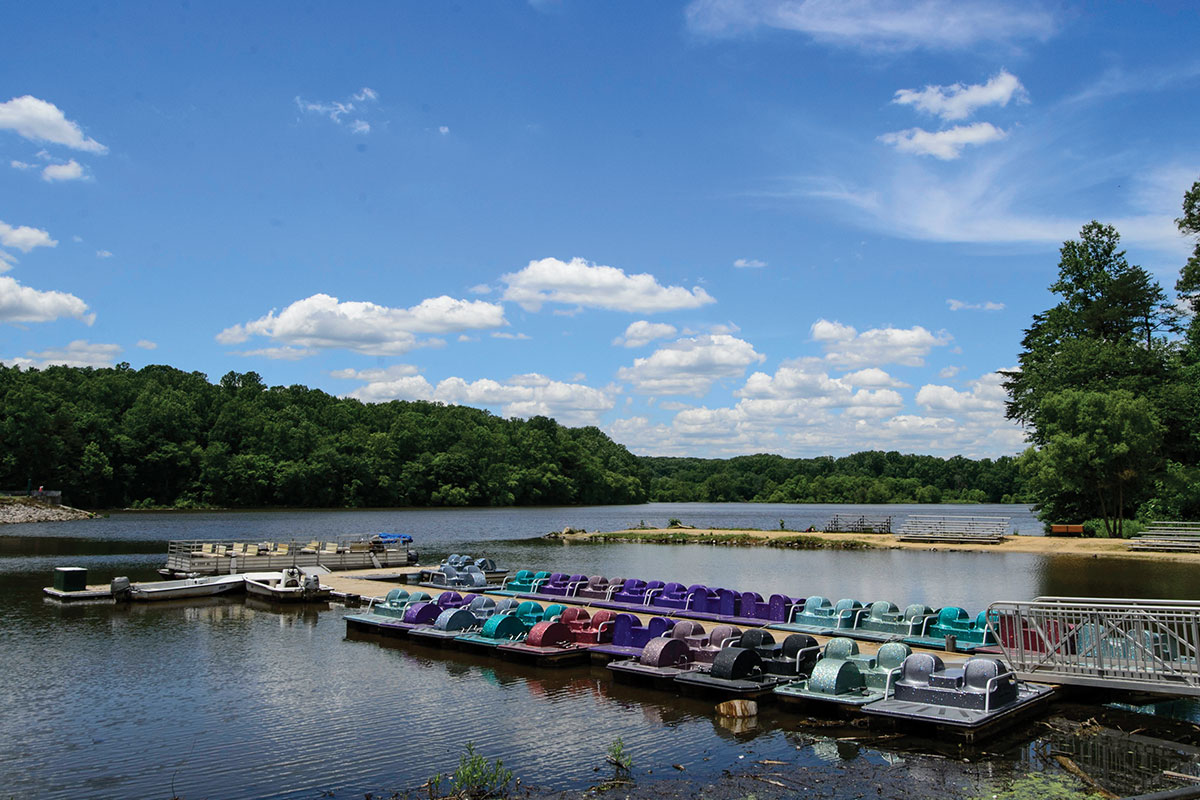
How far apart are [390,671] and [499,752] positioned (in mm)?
6635

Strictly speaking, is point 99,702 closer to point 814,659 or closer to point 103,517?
point 814,659

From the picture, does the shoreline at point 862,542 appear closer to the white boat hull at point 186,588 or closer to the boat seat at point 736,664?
the boat seat at point 736,664

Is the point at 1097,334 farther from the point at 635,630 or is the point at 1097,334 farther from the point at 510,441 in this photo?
the point at 510,441

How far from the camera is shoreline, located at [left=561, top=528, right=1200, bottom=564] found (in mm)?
46062

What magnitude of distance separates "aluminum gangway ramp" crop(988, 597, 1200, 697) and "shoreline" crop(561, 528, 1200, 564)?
3220 centimetres

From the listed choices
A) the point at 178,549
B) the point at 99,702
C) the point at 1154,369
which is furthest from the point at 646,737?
the point at 1154,369

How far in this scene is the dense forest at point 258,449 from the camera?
338 feet

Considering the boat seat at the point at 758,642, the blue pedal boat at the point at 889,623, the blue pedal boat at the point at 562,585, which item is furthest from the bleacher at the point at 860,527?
the boat seat at the point at 758,642

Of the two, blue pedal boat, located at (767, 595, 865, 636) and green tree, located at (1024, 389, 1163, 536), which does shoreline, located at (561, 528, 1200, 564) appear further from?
blue pedal boat, located at (767, 595, 865, 636)

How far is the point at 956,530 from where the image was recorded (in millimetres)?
60844

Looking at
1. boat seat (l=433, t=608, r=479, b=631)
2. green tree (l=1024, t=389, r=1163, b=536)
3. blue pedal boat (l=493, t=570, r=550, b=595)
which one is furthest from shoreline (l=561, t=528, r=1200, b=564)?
boat seat (l=433, t=608, r=479, b=631)

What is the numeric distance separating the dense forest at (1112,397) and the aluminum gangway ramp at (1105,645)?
40510 mm

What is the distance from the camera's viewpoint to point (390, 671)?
60.6 feet

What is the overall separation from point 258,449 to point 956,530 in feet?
318
